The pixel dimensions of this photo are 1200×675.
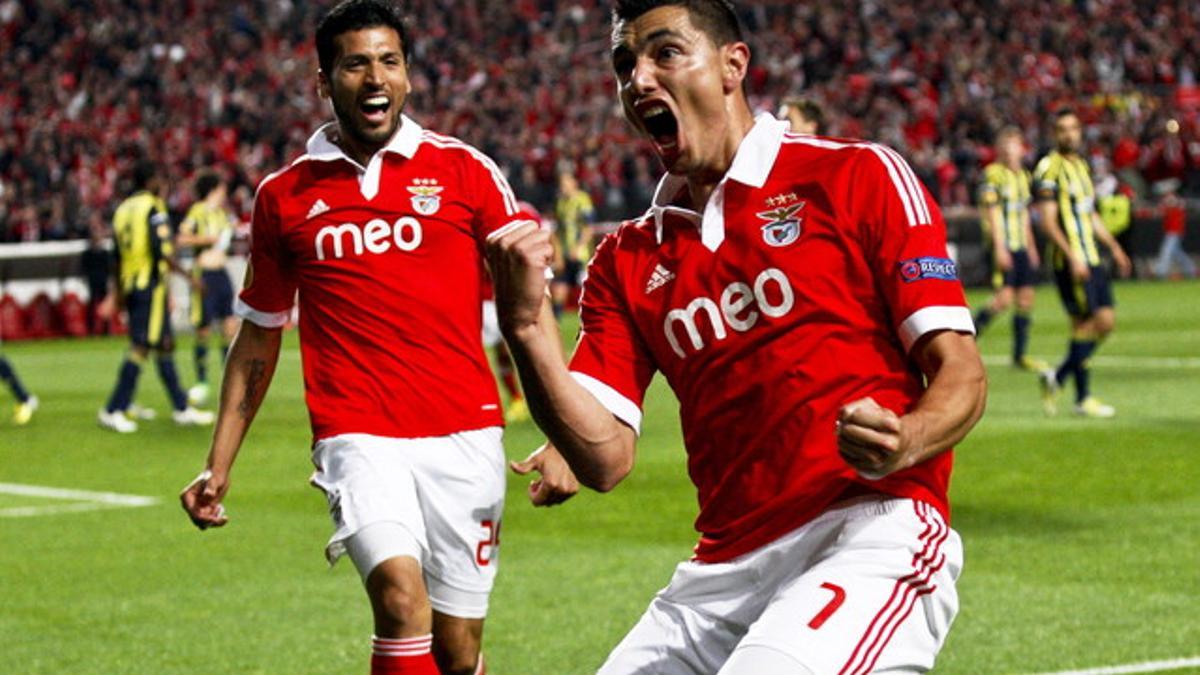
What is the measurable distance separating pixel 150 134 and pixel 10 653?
114ft

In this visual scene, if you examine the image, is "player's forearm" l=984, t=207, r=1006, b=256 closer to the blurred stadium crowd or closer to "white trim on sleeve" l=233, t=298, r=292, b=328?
"white trim on sleeve" l=233, t=298, r=292, b=328

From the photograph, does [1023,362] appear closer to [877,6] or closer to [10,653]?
[10,653]

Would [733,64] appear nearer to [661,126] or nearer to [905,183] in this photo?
[661,126]

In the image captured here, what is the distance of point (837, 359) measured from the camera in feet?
15.5

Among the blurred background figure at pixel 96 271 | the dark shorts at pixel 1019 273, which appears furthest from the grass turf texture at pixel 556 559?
the blurred background figure at pixel 96 271

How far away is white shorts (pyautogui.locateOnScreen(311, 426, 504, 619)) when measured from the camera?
7055mm

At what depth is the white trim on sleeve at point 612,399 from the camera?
4988mm

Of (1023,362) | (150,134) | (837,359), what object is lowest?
(150,134)

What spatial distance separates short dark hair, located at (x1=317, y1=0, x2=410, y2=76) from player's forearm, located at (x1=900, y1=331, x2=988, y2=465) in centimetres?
336

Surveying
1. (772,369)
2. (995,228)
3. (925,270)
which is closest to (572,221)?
(995,228)

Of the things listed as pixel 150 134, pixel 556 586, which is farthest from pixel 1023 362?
pixel 150 134

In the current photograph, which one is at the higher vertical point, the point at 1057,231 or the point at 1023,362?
the point at 1057,231

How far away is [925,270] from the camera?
4590 millimetres

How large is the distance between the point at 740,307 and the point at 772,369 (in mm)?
161
